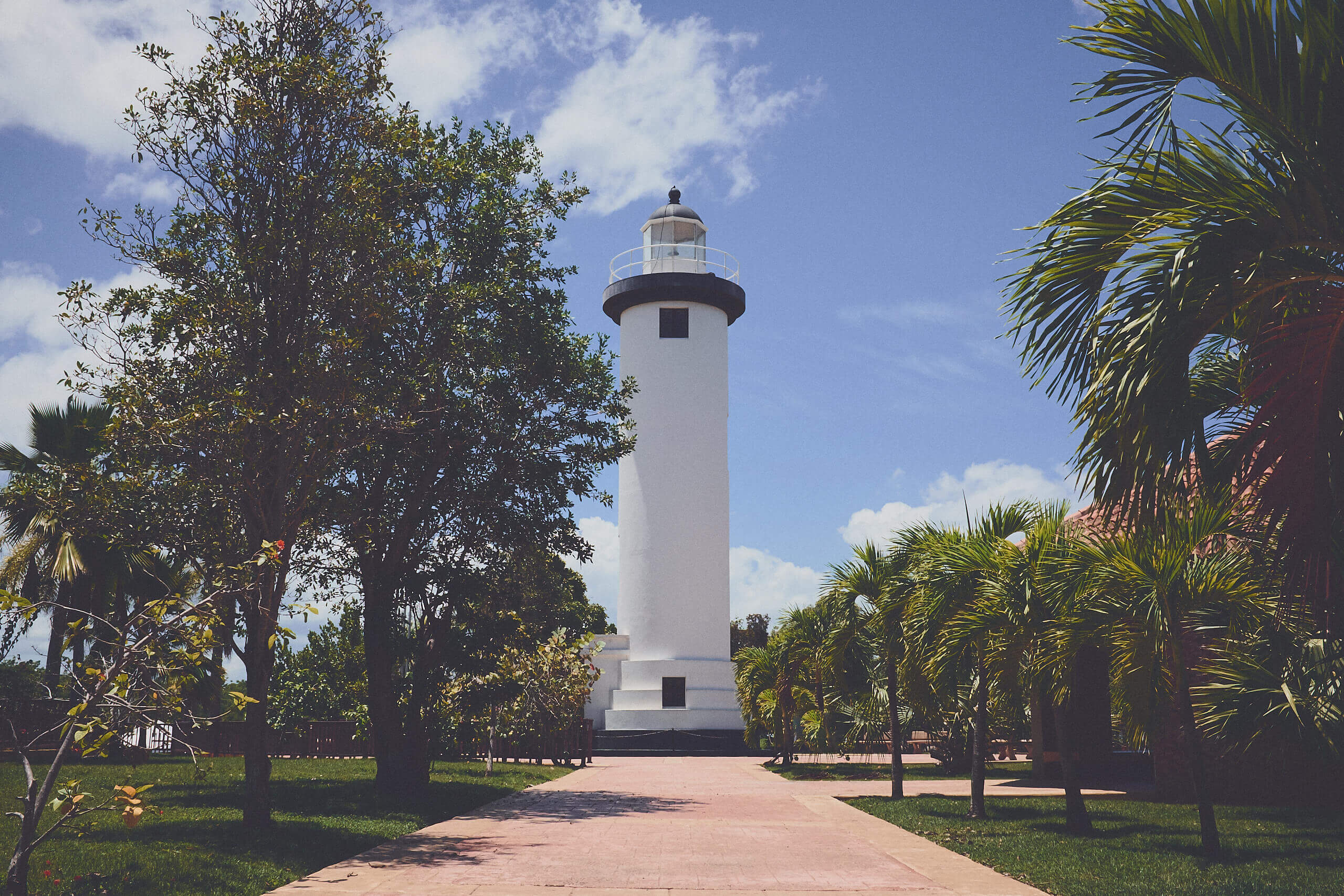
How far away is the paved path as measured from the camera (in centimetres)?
938

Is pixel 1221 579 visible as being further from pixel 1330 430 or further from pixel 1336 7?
pixel 1336 7

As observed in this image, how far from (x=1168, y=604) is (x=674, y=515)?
1138 inches

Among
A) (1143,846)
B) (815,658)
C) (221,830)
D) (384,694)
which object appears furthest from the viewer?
(815,658)

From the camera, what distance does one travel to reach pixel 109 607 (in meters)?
24.3

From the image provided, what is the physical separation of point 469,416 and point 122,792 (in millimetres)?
12298

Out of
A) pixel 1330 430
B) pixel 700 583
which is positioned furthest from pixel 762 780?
pixel 1330 430

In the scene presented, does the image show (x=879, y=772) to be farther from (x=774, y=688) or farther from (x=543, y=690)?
(x=543, y=690)

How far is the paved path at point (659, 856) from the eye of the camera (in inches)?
369

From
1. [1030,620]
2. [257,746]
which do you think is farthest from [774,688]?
[257,746]

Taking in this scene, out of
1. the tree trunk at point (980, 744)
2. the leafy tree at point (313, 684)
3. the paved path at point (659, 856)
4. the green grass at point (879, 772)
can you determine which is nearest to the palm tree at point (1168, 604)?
the paved path at point (659, 856)

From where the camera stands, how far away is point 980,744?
14.4 meters

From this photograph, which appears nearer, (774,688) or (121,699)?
(121,699)

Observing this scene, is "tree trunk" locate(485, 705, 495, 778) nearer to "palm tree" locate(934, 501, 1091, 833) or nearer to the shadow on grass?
the shadow on grass

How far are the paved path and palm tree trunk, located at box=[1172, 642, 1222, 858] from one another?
2.37 meters
